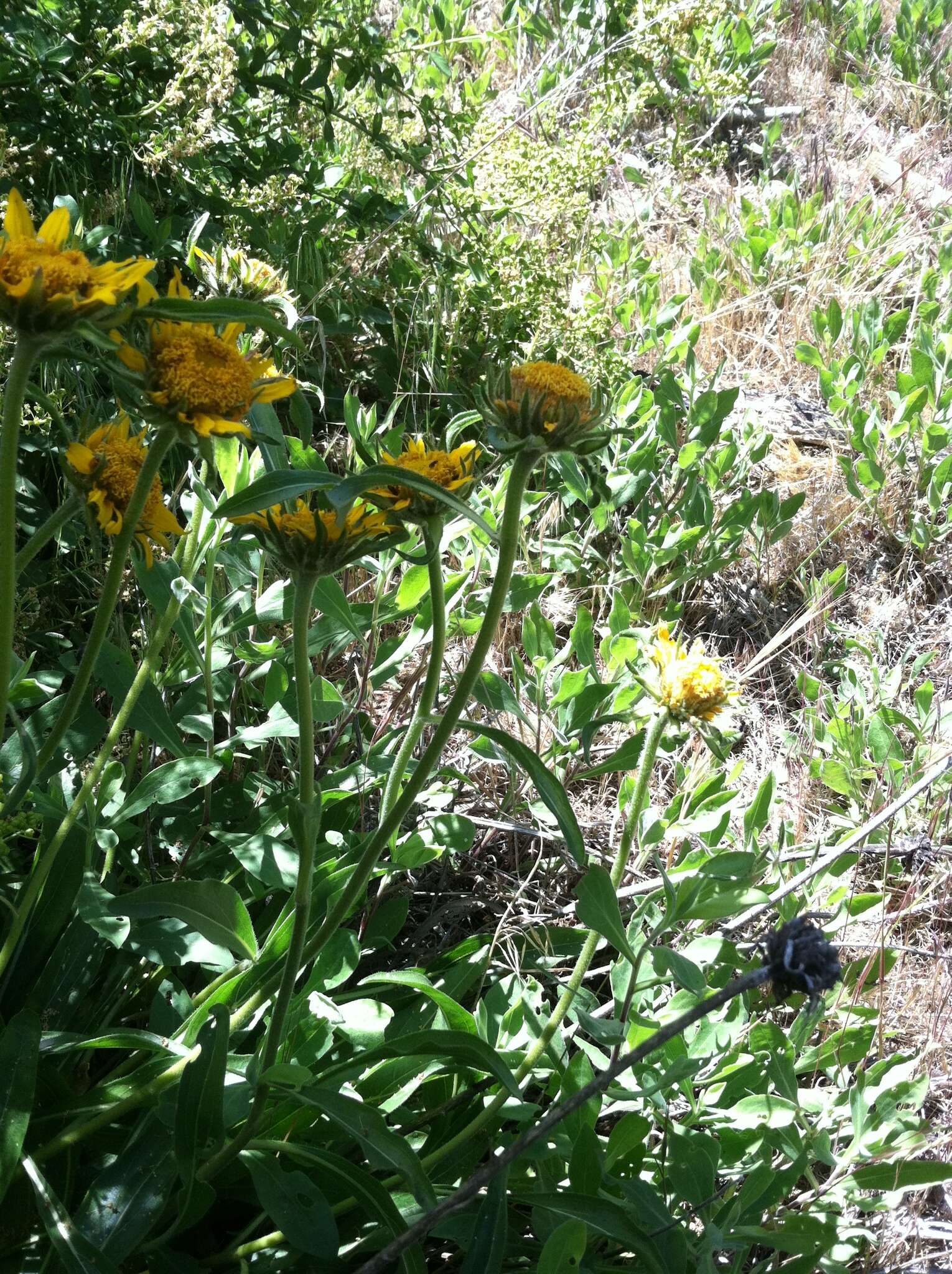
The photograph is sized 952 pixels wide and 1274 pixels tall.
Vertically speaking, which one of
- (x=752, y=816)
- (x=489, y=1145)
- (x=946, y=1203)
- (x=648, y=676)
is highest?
(x=648, y=676)

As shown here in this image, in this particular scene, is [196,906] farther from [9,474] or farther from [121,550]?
[9,474]

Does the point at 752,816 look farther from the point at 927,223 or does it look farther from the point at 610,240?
the point at 927,223

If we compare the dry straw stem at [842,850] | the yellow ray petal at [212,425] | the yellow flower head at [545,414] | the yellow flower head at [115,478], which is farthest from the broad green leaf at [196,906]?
the dry straw stem at [842,850]

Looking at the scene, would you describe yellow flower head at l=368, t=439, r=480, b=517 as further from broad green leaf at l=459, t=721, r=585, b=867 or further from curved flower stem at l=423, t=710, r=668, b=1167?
curved flower stem at l=423, t=710, r=668, b=1167

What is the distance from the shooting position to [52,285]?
1036 millimetres

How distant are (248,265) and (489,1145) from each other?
1473 millimetres

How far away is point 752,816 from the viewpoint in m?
1.98

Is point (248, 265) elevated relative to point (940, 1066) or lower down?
elevated

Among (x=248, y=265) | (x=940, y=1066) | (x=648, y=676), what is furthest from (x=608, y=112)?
(x=940, y=1066)

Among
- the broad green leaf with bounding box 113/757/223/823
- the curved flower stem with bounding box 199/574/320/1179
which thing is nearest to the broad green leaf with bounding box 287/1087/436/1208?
the curved flower stem with bounding box 199/574/320/1179

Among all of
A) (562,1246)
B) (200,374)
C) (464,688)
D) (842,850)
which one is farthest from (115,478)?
(842,850)

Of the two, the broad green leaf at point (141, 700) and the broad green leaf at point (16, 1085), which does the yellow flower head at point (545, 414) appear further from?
the broad green leaf at point (16, 1085)

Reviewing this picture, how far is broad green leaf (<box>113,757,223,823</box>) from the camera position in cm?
172

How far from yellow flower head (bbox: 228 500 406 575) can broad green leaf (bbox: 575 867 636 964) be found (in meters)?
0.49
